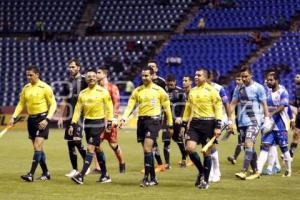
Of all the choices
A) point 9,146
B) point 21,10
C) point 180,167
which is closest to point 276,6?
point 21,10

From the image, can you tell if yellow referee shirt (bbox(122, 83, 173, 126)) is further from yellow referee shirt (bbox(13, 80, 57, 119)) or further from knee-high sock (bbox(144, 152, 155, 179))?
yellow referee shirt (bbox(13, 80, 57, 119))

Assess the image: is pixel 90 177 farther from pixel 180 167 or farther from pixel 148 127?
pixel 180 167

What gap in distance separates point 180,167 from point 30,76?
4928 millimetres

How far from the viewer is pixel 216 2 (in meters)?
44.2

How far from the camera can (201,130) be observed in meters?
13.0

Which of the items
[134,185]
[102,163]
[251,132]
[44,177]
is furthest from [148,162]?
[251,132]

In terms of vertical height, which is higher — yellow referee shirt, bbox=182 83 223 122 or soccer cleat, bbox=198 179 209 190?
yellow referee shirt, bbox=182 83 223 122

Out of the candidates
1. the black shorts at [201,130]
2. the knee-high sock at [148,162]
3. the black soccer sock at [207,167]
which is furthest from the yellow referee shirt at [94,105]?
the black soccer sock at [207,167]

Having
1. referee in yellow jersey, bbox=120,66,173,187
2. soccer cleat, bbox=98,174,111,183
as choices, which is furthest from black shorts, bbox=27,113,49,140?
referee in yellow jersey, bbox=120,66,173,187

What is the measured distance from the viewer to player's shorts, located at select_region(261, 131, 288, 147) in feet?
49.9

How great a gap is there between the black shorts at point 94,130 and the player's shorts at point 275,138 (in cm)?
370

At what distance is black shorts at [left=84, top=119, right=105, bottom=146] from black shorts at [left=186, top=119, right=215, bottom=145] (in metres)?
1.71

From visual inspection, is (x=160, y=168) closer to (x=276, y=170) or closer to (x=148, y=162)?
(x=276, y=170)

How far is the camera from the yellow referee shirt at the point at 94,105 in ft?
44.7
